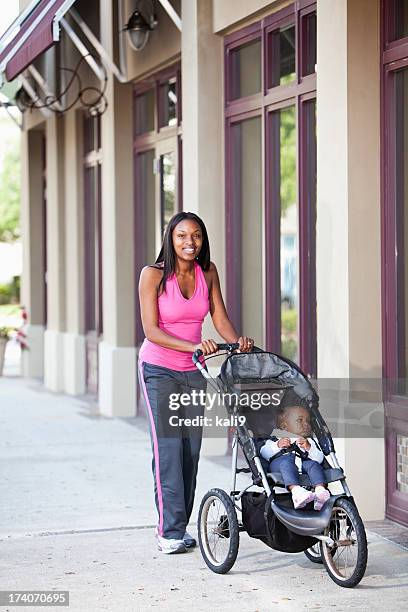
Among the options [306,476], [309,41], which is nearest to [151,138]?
[309,41]

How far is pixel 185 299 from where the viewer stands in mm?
6668

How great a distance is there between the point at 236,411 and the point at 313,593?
99 cm

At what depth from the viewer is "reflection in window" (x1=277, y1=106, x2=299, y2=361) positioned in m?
9.43

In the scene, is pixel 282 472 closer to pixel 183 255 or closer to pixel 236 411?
pixel 236 411

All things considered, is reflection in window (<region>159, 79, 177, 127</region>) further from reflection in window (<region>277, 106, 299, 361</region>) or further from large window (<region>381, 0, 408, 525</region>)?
large window (<region>381, 0, 408, 525</region>)

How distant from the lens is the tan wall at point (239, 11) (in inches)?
356

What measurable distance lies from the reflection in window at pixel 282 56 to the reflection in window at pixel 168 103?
2.54 metres

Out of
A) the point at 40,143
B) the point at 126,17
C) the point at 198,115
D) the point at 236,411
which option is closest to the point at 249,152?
the point at 198,115

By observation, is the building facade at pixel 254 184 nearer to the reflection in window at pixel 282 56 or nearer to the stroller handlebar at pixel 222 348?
the reflection in window at pixel 282 56

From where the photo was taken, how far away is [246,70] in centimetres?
990

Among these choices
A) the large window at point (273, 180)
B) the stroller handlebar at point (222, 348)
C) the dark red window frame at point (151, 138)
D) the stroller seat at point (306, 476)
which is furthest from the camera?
the dark red window frame at point (151, 138)

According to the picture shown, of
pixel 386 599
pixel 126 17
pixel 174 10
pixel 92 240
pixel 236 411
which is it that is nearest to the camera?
pixel 386 599

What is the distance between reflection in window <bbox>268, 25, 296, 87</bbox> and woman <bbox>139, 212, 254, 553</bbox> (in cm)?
279

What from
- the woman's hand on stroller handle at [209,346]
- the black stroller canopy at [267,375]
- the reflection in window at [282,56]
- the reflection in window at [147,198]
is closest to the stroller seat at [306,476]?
the black stroller canopy at [267,375]
